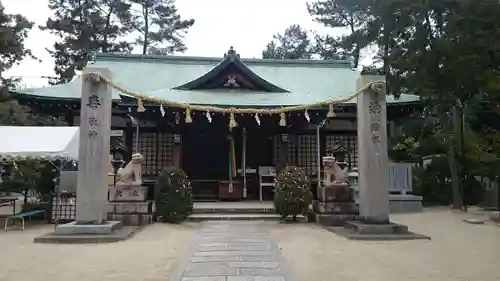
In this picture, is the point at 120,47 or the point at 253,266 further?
the point at 120,47

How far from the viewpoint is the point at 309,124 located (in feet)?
52.5

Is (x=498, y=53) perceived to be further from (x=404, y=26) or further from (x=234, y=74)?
(x=234, y=74)

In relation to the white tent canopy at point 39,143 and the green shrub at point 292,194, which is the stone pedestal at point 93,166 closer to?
the white tent canopy at point 39,143

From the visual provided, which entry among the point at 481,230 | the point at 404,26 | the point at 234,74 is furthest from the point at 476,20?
the point at 234,74

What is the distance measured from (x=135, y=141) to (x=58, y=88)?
3.64 metres

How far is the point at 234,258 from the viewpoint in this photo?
638 centimetres

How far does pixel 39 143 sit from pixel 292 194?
6.73 meters

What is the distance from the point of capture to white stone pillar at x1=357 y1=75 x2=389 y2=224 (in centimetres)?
891

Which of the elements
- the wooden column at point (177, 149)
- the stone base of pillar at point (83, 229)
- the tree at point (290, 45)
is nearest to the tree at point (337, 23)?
the tree at point (290, 45)

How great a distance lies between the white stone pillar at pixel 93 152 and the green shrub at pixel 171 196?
6.45 feet

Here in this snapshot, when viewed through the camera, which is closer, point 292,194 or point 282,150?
point 292,194

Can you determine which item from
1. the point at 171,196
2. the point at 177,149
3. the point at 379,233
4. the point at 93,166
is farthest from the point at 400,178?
the point at 93,166

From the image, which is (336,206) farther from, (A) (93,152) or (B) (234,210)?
(A) (93,152)

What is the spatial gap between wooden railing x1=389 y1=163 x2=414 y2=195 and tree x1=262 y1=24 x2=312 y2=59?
25.0 metres
